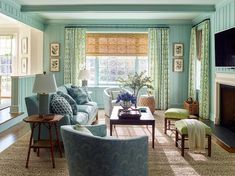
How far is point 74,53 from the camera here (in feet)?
29.2

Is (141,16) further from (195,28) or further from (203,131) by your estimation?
(203,131)

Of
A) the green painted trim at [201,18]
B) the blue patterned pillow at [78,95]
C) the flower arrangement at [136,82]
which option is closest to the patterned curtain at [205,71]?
the green painted trim at [201,18]

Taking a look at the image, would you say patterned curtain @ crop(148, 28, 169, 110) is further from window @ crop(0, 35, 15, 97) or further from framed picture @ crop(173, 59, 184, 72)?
window @ crop(0, 35, 15, 97)

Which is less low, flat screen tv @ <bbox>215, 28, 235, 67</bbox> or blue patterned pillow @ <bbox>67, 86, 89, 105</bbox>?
flat screen tv @ <bbox>215, 28, 235, 67</bbox>

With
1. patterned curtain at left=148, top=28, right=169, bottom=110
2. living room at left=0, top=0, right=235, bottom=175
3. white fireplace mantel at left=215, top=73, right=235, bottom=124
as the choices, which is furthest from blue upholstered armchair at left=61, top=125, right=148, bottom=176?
patterned curtain at left=148, top=28, right=169, bottom=110

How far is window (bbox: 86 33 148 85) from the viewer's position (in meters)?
9.04

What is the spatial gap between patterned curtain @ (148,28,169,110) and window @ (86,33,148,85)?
11.6 inches

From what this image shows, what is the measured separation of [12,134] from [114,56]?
4663mm

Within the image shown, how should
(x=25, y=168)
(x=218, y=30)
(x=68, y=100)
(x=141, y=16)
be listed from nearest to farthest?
1. (x=25, y=168)
2. (x=68, y=100)
3. (x=218, y=30)
4. (x=141, y=16)

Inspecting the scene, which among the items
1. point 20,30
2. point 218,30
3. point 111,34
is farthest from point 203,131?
point 20,30

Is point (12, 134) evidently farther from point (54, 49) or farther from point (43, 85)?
point (54, 49)

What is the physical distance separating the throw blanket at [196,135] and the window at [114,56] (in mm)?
5086

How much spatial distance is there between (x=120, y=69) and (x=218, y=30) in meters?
3.59

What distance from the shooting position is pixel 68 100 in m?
4.95
